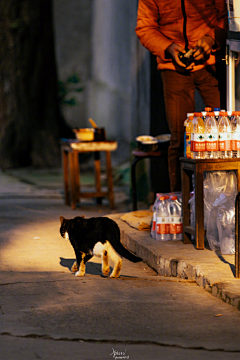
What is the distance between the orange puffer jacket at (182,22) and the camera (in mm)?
5746

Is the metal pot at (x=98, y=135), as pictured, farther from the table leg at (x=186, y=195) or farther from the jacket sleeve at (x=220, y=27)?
the table leg at (x=186, y=195)

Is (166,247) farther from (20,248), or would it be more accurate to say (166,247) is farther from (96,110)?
(96,110)

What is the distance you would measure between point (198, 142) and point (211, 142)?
4.2 inches

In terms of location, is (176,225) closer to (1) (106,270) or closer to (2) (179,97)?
(1) (106,270)

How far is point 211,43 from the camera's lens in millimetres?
5586

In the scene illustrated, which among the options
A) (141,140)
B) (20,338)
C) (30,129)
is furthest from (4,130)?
(20,338)

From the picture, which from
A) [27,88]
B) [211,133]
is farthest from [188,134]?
[27,88]

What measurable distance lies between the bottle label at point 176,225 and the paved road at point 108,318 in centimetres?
51

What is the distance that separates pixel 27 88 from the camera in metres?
14.5

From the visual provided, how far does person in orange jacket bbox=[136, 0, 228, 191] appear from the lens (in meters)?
5.74

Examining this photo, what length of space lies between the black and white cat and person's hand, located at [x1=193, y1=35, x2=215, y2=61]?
6.26 ft

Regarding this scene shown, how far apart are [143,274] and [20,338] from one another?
209 cm

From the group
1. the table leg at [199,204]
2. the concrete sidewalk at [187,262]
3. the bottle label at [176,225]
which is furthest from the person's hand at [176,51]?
the concrete sidewalk at [187,262]

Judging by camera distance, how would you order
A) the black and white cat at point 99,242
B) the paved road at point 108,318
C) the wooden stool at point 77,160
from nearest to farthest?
the paved road at point 108,318 → the black and white cat at point 99,242 → the wooden stool at point 77,160
